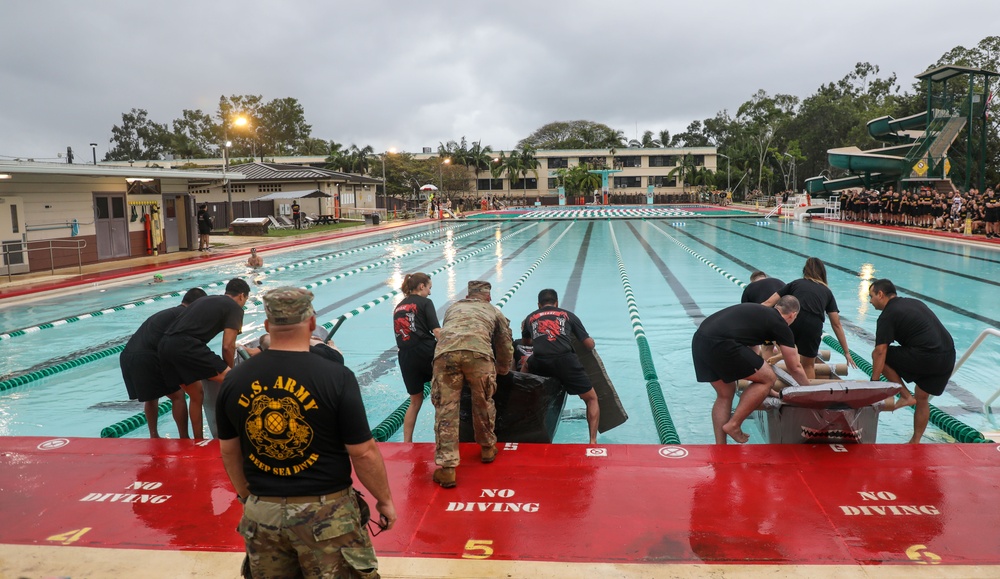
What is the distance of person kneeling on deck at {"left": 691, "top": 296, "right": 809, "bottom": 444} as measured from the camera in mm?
5273

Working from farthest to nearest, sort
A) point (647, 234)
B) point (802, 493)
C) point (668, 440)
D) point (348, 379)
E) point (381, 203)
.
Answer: point (381, 203)
point (647, 234)
point (668, 440)
point (802, 493)
point (348, 379)

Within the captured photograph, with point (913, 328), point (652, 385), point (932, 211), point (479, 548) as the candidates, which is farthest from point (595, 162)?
point (479, 548)

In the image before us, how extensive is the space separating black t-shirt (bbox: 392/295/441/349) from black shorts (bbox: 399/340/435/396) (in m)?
0.05

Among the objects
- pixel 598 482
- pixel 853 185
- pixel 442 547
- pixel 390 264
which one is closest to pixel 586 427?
pixel 598 482

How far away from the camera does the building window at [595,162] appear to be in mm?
81000

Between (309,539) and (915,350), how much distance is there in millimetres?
4852

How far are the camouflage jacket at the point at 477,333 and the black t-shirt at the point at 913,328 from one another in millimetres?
2945

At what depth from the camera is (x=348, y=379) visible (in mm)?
2623

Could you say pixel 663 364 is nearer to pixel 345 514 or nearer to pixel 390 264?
pixel 345 514

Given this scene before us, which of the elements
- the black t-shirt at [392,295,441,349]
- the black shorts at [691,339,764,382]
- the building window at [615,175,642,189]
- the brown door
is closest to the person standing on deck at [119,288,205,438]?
the black t-shirt at [392,295,441,349]

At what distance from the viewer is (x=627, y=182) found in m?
82.3

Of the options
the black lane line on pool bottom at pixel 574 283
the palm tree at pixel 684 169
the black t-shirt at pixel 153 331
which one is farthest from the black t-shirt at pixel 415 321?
the palm tree at pixel 684 169

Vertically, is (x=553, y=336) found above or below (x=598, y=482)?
above

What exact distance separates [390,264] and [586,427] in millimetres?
13931
